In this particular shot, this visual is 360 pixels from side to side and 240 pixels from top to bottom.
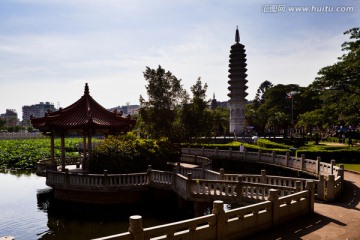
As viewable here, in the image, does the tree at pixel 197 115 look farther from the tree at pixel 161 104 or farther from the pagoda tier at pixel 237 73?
the pagoda tier at pixel 237 73

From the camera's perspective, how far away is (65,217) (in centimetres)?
1928

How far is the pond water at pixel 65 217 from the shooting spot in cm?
1661

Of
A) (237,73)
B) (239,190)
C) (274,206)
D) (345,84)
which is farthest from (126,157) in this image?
(237,73)

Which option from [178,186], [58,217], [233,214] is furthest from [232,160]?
[233,214]

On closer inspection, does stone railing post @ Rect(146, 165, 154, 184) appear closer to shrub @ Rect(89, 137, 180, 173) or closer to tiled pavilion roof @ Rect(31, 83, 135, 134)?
shrub @ Rect(89, 137, 180, 173)

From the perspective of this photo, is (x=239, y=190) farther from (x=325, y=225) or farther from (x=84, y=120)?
(x=84, y=120)

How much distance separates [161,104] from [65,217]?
57.5 ft

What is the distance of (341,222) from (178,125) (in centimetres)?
2252

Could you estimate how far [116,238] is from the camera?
807 cm

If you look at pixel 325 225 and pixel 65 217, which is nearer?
pixel 325 225

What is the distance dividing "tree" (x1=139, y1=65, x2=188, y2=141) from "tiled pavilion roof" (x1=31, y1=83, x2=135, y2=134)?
7170 millimetres

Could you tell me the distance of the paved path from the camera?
36.2 ft

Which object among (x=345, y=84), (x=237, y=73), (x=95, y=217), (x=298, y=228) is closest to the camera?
(x=298, y=228)

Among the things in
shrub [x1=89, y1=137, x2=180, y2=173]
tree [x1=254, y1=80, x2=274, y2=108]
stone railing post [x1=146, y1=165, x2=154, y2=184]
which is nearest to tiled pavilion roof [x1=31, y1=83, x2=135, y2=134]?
shrub [x1=89, y1=137, x2=180, y2=173]
